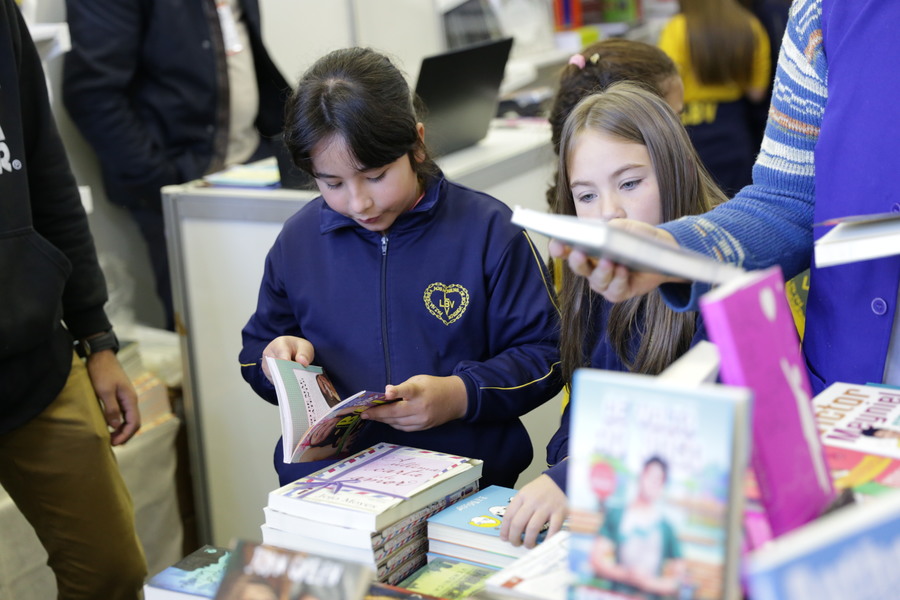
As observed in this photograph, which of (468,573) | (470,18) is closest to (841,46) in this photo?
(468,573)

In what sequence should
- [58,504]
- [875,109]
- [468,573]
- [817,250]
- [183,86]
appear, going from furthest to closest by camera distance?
1. [183,86]
2. [58,504]
3. [468,573]
4. [875,109]
5. [817,250]

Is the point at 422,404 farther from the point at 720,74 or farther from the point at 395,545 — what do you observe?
the point at 720,74

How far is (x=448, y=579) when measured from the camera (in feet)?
3.55

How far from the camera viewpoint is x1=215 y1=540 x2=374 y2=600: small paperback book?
762 mm

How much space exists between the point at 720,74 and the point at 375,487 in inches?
98.3

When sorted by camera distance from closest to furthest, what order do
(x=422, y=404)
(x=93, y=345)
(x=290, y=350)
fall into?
(x=422, y=404) < (x=290, y=350) < (x=93, y=345)

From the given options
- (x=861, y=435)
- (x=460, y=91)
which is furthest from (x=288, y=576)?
(x=460, y=91)

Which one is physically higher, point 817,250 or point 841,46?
point 841,46

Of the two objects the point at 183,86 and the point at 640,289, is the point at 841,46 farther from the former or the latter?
the point at 183,86

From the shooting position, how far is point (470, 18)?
443 cm

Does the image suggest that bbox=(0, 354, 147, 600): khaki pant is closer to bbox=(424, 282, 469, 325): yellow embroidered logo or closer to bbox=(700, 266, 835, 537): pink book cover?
bbox=(424, 282, 469, 325): yellow embroidered logo

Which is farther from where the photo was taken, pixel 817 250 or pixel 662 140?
pixel 662 140

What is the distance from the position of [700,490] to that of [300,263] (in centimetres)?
117

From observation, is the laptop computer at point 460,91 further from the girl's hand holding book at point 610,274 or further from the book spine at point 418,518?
the girl's hand holding book at point 610,274
